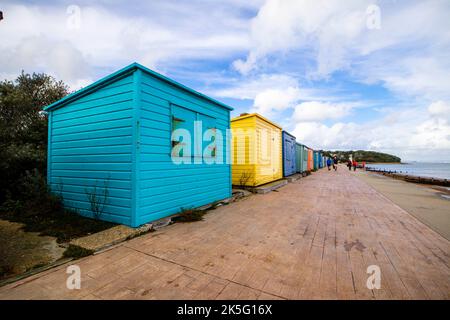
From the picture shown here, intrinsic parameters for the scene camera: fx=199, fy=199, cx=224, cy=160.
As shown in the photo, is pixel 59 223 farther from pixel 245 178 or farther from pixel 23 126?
pixel 23 126

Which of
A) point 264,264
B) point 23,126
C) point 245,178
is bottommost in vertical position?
point 264,264

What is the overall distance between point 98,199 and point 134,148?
5.16 ft

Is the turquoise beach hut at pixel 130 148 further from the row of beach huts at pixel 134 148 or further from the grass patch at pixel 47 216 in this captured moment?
the grass patch at pixel 47 216

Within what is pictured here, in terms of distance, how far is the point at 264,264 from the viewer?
2631mm

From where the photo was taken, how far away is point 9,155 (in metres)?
6.05

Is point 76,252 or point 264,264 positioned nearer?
point 264,264

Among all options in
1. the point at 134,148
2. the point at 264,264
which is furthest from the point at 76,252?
the point at 264,264

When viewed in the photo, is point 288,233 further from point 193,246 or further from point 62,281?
point 62,281

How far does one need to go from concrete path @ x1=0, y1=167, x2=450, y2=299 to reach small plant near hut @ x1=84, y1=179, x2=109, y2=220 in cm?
142

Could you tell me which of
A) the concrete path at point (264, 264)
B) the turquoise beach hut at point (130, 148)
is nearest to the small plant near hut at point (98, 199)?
the turquoise beach hut at point (130, 148)

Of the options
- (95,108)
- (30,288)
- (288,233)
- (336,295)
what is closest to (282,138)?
(288,233)

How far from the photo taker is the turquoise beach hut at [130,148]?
12.8 ft

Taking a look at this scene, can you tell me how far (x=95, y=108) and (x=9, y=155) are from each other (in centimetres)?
406

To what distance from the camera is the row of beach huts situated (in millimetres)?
3920
